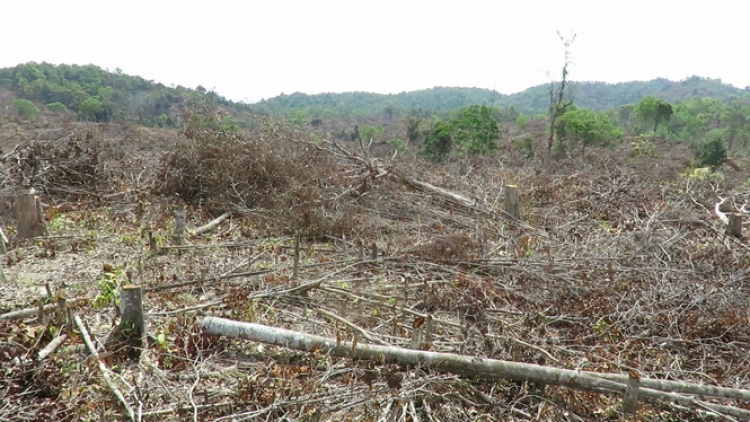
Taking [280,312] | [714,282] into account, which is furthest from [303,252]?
[714,282]

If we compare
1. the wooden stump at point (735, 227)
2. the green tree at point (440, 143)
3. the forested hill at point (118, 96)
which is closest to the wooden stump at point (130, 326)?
the forested hill at point (118, 96)

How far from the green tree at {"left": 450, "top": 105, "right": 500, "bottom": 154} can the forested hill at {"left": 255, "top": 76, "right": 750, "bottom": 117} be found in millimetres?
86205

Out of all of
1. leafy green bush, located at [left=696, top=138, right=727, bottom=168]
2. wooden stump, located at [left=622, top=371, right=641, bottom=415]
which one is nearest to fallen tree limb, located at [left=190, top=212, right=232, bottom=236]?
wooden stump, located at [left=622, top=371, right=641, bottom=415]

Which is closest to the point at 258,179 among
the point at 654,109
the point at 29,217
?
the point at 29,217

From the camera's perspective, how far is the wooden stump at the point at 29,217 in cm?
503

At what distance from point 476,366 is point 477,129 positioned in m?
16.3

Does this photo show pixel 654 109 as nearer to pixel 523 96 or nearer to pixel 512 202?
pixel 512 202

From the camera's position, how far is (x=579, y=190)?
28.3 ft

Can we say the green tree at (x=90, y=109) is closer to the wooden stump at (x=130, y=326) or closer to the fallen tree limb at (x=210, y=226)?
the fallen tree limb at (x=210, y=226)

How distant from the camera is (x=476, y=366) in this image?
263 cm

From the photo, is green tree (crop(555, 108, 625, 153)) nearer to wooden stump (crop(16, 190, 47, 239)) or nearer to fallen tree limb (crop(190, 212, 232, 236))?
fallen tree limb (crop(190, 212, 232, 236))

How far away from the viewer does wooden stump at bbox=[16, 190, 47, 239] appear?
5.03 metres

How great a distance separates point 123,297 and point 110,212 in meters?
4.46

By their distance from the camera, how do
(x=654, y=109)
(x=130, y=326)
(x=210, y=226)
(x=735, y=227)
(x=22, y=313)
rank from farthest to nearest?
(x=654, y=109)
(x=210, y=226)
(x=735, y=227)
(x=22, y=313)
(x=130, y=326)
